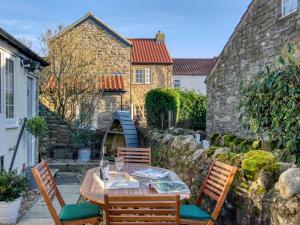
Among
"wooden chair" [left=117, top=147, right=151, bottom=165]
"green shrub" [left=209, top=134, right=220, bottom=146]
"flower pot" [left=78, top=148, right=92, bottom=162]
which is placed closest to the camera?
"wooden chair" [left=117, top=147, right=151, bottom=165]

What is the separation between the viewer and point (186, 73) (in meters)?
34.4

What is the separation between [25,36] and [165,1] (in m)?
8.21

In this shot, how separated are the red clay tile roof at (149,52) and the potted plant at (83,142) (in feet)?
41.6

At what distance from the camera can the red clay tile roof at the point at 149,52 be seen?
83.4ft

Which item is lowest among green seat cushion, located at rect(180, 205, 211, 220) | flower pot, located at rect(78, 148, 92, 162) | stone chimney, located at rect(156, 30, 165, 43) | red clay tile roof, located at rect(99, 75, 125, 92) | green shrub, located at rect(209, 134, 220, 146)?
flower pot, located at rect(78, 148, 92, 162)

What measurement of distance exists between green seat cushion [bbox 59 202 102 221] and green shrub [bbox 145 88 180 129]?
9.41 m

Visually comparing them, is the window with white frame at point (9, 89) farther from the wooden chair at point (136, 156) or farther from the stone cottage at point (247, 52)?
the stone cottage at point (247, 52)

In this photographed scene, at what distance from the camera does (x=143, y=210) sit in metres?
2.98

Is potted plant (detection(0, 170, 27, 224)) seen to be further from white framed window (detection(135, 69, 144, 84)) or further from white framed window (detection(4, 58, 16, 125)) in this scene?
white framed window (detection(135, 69, 144, 84))

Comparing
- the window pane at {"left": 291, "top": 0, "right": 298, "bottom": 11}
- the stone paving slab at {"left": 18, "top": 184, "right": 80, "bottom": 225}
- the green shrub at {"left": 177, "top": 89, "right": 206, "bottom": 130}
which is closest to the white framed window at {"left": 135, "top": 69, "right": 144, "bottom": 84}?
the green shrub at {"left": 177, "top": 89, "right": 206, "bottom": 130}

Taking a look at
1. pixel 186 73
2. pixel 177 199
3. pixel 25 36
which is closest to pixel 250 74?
pixel 177 199

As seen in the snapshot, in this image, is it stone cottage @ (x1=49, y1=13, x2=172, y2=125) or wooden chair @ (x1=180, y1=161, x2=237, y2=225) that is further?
stone cottage @ (x1=49, y1=13, x2=172, y2=125)

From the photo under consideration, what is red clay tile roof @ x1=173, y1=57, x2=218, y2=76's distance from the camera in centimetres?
3444

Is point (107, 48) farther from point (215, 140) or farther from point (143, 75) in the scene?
point (215, 140)
